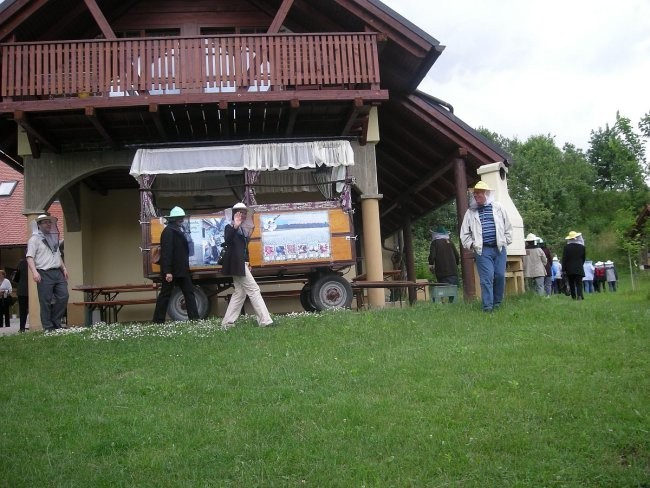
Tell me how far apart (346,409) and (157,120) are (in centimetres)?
875

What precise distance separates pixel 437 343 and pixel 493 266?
2774 millimetres

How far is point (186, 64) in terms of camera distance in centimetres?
1264

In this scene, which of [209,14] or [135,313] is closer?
[209,14]

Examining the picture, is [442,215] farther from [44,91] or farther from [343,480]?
[343,480]

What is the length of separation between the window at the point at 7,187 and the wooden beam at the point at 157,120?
21.6 m

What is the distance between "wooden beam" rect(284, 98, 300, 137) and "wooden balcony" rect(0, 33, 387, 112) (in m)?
0.25

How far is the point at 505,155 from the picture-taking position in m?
14.3

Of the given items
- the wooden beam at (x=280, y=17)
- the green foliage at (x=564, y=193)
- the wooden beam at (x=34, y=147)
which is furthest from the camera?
the green foliage at (x=564, y=193)

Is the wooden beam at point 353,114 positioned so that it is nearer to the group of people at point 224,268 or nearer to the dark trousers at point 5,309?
the group of people at point 224,268

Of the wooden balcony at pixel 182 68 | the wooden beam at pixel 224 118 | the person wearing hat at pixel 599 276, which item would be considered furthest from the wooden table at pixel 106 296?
the person wearing hat at pixel 599 276

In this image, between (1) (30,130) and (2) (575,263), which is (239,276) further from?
(2) (575,263)

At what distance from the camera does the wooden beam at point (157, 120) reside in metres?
12.3

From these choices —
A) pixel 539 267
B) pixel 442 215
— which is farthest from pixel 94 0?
pixel 442 215

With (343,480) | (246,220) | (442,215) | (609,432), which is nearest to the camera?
(343,480)
